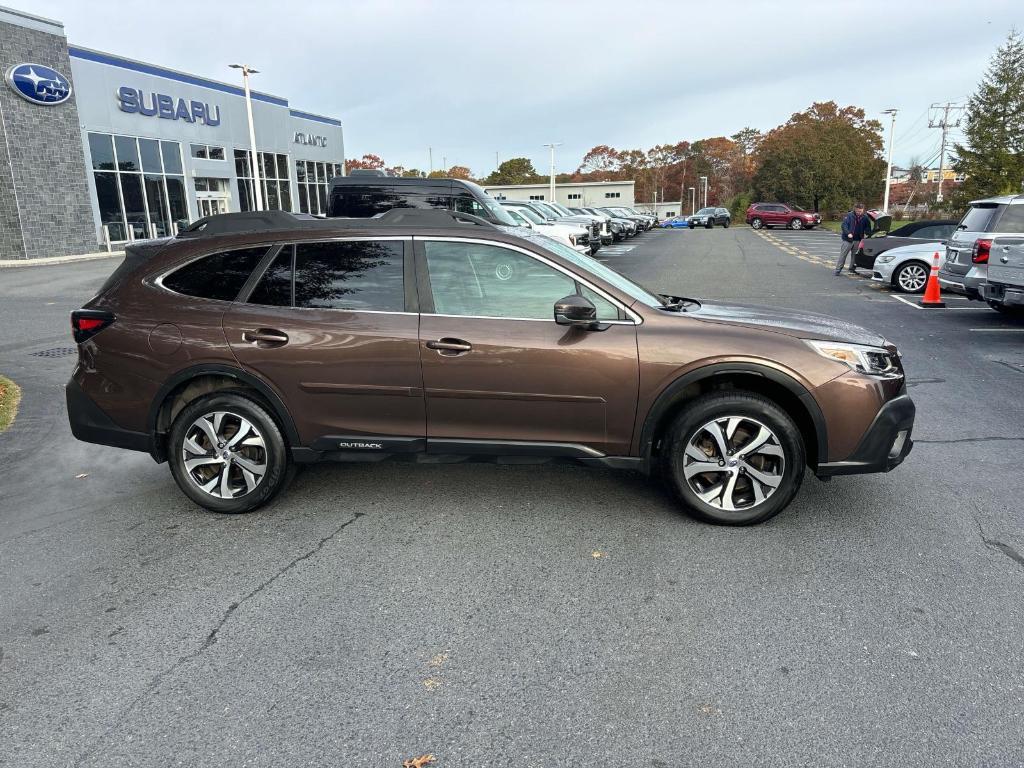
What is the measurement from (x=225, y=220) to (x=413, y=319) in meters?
1.51

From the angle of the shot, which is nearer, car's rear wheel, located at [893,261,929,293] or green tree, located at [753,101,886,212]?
car's rear wheel, located at [893,261,929,293]

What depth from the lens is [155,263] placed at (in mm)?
4504

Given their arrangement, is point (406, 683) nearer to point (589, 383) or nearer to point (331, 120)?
point (589, 383)

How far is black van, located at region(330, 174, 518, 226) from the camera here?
15039mm

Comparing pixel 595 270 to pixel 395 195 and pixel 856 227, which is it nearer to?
pixel 395 195

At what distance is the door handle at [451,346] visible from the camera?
13.5 feet

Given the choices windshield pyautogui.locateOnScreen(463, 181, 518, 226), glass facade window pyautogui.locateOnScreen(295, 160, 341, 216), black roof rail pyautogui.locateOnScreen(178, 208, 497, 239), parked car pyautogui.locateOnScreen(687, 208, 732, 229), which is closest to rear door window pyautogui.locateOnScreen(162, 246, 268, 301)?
black roof rail pyautogui.locateOnScreen(178, 208, 497, 239)

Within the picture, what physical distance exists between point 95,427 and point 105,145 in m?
27.2

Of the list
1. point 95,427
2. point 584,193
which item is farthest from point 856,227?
point 584,193

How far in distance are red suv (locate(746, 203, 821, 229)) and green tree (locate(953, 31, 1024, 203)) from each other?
16.9 m

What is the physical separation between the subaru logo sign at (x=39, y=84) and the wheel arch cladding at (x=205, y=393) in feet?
82.4

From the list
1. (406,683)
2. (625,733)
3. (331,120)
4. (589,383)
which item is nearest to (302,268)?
(589,383)

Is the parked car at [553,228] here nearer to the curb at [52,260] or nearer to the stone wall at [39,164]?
the curb at [52,260]

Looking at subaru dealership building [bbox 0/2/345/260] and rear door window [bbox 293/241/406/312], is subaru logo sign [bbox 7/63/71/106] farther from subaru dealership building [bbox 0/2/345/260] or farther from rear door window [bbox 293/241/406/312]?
rear door window [bbox 293/241/406/312]
